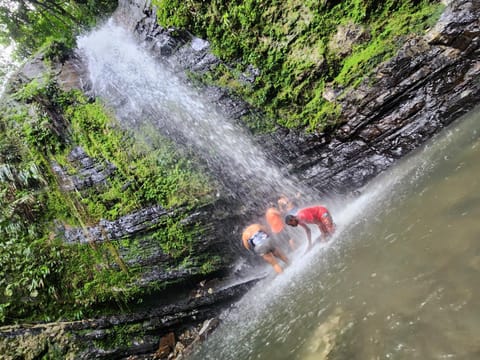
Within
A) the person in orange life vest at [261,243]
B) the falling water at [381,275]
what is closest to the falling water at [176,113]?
the falling water at [381,275]

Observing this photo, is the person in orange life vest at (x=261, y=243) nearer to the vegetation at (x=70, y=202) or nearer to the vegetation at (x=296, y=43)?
the vegetation at (x=70, y=202)

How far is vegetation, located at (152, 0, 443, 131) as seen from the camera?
7004 mm

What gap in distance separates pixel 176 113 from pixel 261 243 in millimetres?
4814

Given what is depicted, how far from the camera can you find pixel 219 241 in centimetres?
787

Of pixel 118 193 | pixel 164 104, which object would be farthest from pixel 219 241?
pixel 164 104

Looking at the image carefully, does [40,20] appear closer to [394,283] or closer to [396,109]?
[396,109]

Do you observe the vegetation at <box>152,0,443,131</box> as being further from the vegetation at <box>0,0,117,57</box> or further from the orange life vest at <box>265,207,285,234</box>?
the vegetation at <box>0,0,117,57</box>

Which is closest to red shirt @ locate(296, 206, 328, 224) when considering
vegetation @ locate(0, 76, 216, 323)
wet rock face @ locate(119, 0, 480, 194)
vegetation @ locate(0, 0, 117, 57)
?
wet rock face @ locate(119, 0, 480, 194)

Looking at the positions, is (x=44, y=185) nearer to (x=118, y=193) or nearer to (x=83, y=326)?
(x=118, y=193)

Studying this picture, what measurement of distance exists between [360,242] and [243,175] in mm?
4353

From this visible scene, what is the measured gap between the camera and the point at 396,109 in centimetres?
692

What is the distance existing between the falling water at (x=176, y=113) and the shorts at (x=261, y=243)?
1966 millimetres

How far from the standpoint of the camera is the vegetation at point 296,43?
700cm

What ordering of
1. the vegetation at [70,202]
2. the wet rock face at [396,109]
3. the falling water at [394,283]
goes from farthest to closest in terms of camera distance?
1. the vegetation at [70,202]
2. the wet rock face at [396,109]
3. the falling water at [394,283]
